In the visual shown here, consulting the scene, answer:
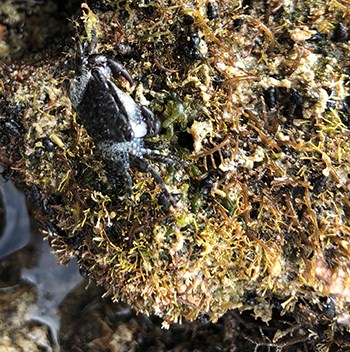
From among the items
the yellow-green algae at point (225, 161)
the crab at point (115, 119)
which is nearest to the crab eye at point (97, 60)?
the crab at point (115, 119)

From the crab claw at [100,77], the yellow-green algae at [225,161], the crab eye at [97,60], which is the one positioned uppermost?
the crab eye at [97,60]

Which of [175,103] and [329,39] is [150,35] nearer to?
[175,103]

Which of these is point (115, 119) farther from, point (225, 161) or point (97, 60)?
point (225, 161)

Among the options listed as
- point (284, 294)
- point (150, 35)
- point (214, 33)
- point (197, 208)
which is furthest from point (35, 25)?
point (284, 294)

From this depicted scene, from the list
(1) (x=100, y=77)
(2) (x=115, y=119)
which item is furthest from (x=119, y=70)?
(2) (x=115, y=119)

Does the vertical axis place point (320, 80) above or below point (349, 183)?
above

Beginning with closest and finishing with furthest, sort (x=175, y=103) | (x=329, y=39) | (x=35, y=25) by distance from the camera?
(x=175, y=103)
(x=329, y=39)
(x=35, y=25)

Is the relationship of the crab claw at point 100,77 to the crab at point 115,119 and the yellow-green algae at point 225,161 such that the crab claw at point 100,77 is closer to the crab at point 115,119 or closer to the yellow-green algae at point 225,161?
the crab at point 115,119
